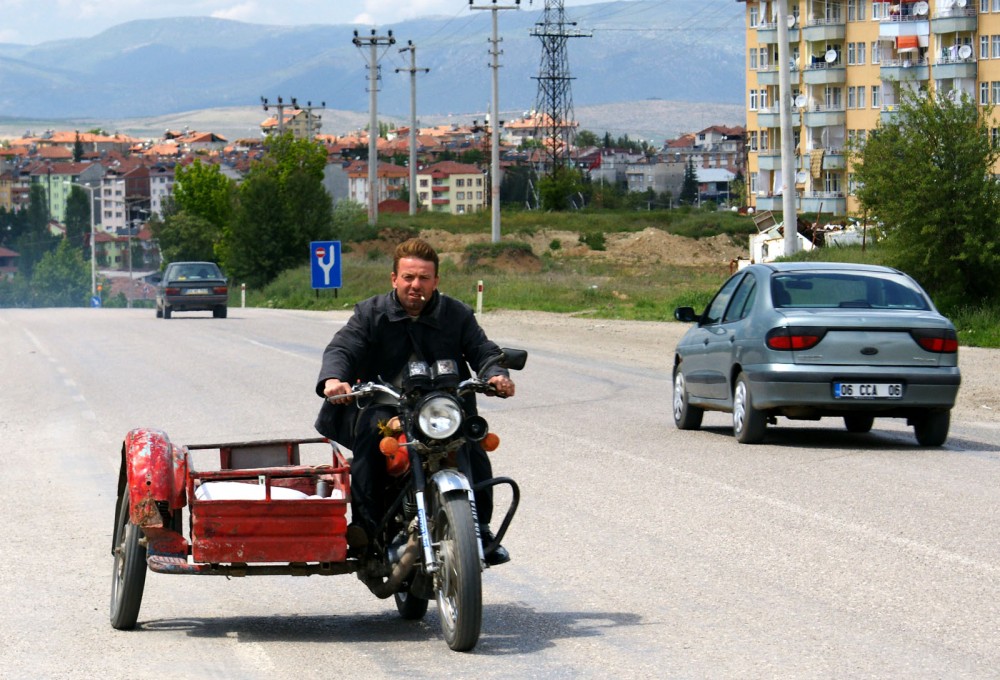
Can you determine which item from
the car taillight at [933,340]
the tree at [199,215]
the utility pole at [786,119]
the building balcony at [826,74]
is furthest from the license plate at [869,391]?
the tree at [199,215]

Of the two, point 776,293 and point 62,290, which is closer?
point 776,293

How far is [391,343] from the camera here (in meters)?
7.21

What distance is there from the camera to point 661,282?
60500 mm

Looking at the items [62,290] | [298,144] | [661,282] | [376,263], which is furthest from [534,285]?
[62,290]

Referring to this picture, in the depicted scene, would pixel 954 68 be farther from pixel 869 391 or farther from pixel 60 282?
pixel 60 282

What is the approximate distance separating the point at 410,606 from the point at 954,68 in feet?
333

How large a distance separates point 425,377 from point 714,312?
380 inches

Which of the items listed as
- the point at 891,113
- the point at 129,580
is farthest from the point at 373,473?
the point at 891,113

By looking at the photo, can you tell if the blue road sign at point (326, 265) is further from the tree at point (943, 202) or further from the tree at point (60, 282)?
the tree at point (60, 282)

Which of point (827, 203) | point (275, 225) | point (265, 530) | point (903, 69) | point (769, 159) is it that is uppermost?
point (903, 69)

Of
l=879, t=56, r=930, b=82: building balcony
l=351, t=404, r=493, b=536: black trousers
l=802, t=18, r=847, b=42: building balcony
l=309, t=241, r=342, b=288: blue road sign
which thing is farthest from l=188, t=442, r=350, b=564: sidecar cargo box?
l=802, t=18, r=847, b=42: building balcony

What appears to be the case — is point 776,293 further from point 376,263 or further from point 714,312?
point 376,263

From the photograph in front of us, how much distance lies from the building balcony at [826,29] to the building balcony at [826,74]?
171 centimetres

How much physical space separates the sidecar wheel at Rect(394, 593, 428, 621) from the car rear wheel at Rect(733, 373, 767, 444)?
23.2ft
